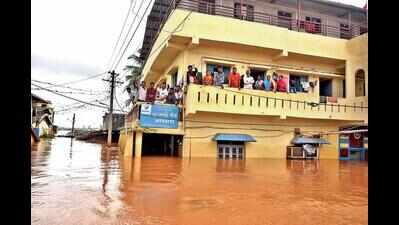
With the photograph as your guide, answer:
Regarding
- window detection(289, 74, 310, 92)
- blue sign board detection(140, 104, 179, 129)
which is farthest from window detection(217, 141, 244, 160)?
window detection(289, 74, 310, 92)

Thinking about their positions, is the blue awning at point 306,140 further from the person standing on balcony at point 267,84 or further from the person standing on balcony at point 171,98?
the person standing on balcony at point 171,98

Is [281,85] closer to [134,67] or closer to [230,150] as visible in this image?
[230,150]

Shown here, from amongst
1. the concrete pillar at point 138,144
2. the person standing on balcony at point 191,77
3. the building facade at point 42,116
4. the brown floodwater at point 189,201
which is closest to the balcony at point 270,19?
the person standing on balcony at point 191,77

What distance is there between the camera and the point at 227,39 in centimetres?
1310

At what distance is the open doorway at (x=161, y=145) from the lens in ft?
45.1

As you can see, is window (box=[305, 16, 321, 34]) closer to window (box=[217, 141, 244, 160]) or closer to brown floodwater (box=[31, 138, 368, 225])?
window (box=[217, 141, 244, 160])

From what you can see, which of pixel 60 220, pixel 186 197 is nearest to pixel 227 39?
pixel 186 197

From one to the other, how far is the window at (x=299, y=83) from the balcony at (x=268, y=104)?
0.93 metres

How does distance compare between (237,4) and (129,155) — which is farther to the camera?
(237,4)

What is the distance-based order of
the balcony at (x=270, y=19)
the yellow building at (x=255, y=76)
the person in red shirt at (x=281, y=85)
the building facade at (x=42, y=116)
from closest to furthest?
the yellow building at (x=255, y=76) → the person in red shirt at (x=281, y=85) → the balcony at (x=270, y=19) → the building facade at (x=42, y=116)

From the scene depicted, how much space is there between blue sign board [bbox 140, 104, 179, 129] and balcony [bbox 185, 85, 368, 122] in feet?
2.04
